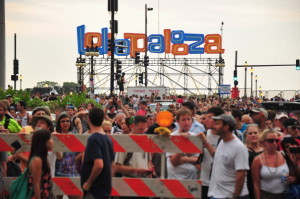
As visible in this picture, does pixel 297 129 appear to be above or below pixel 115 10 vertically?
below

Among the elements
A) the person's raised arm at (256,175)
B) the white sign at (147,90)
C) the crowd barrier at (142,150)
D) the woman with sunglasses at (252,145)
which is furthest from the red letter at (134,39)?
the person's raised arm at (256,175)

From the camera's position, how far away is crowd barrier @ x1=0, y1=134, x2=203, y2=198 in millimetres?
8898

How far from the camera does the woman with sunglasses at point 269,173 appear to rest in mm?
8523

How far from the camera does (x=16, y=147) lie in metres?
9.19

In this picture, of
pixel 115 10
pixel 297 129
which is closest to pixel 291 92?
pixel 115 10

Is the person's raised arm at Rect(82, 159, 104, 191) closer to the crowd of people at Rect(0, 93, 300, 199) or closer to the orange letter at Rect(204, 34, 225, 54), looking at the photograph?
the crowd of people at Rect(0, 93, 300, 199)

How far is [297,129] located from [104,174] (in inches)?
151

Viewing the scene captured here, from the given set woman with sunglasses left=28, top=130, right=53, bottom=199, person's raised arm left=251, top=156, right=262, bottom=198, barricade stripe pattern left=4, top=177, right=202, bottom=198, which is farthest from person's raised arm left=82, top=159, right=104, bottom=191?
person's raised arm left=251, top=156, right=262, bottom=198

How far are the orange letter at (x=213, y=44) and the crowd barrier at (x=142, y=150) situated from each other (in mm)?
73530

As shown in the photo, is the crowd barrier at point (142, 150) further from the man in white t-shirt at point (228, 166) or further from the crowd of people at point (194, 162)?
the man in white t-shirt at point (228, 166)

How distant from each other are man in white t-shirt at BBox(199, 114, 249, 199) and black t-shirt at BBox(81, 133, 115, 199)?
1.40 m

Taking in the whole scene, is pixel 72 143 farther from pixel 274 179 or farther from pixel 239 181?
pixel 274 179

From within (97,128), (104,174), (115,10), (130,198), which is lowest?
(130,198)

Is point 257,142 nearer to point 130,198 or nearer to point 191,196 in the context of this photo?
point 191,196
